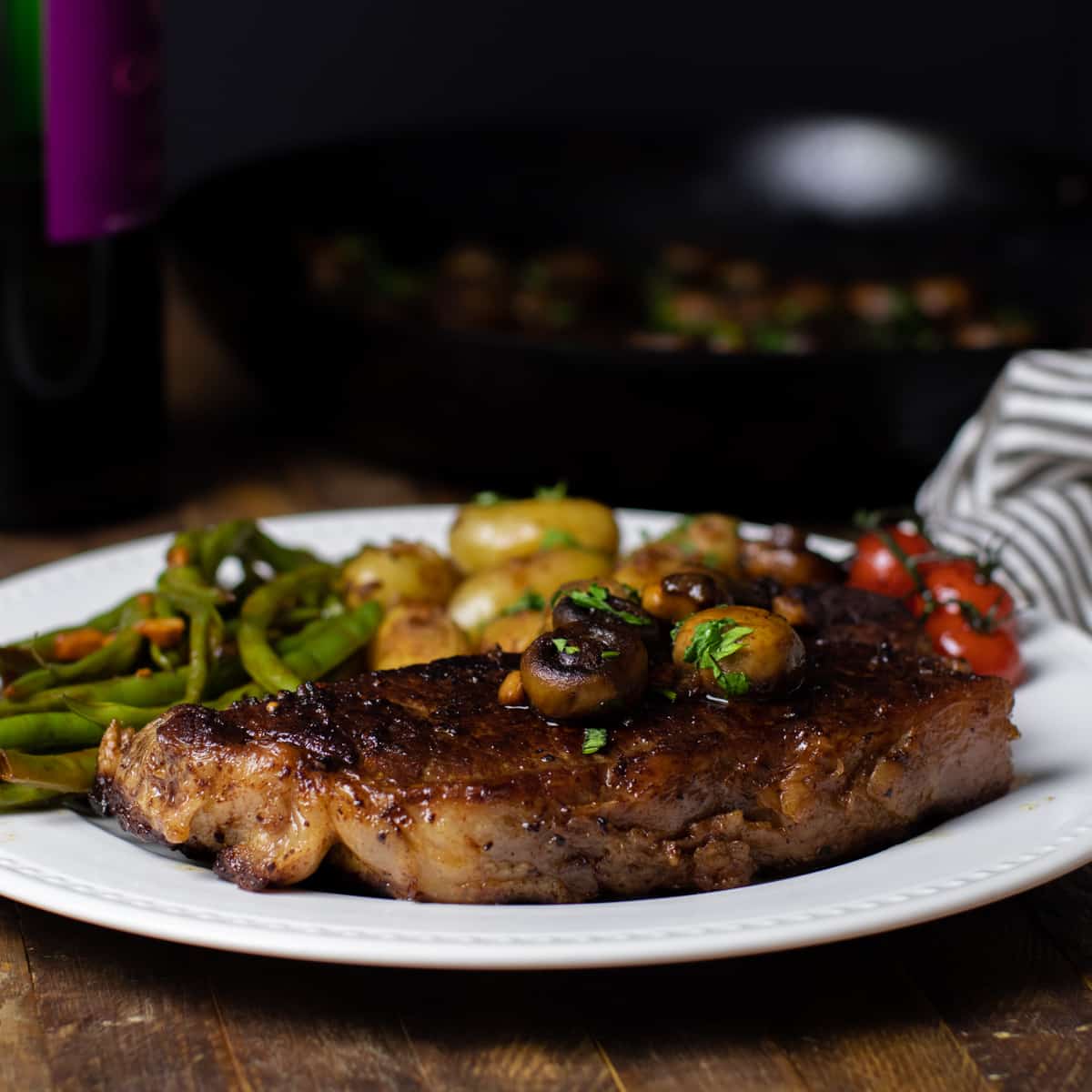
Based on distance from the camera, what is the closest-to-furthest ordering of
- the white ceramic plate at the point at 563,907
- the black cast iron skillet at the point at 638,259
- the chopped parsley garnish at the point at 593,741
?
the white ceramic plate at the point at 563,907 < the chopped parsley garnish at the point at 593,741 < the black cast iron skillet at the point at 638,259

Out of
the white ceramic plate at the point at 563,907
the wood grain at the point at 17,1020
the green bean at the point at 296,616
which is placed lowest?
the wood grain at the point at 17,1020

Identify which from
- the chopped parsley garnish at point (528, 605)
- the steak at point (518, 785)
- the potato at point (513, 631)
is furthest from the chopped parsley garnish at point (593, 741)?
the chopped parsley garnish at point (528, 605)

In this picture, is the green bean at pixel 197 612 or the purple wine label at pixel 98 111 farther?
the purple wine label at pixel 98 111

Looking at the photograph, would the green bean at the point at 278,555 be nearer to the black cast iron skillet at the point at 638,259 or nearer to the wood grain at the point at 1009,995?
the black cast iron skillet at the point at 638,259

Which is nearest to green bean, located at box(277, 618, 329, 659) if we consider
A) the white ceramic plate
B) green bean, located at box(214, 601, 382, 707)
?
green bean, located at box(214, 601, 382, 707)

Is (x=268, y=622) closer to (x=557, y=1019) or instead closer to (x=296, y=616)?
(x=296, y=616)

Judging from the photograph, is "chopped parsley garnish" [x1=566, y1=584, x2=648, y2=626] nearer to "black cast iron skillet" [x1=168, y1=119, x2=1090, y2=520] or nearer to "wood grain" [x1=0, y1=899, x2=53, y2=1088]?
"wood grain" [x1=0, y1=899, x2=53, y2=1088]

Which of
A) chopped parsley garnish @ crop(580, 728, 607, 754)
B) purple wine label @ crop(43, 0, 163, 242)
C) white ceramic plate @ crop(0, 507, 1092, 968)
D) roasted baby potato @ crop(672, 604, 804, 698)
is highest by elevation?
purple wine label @ crop(43, 0, 163, 242)

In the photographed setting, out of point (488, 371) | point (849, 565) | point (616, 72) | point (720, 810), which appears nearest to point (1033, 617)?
point (849, 565)
